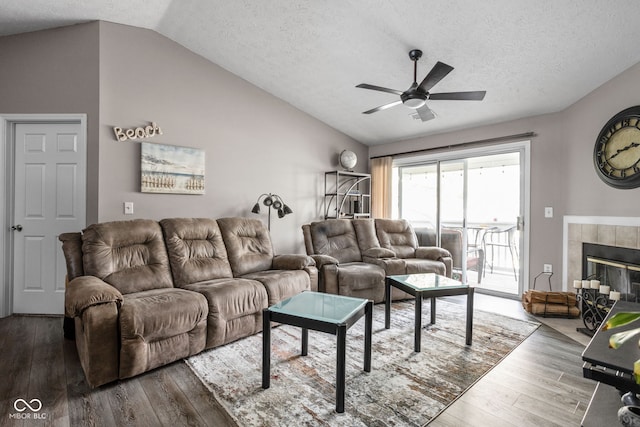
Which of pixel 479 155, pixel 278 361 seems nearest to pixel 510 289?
pixel 479 155

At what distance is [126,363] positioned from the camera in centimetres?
208

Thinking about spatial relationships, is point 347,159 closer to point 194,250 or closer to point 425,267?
point 425,267

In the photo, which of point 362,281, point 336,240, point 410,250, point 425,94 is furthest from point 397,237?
point 425,94

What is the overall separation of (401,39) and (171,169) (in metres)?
2.71

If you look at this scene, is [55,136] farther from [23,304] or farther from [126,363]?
[126,363]

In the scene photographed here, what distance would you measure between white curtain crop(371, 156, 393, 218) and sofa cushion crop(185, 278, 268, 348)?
122 inches

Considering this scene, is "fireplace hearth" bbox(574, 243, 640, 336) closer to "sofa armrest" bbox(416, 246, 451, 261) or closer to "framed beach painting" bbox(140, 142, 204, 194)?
"sofa armrest" bbox(416, 246, 451, 261)

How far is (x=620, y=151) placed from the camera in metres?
3.08

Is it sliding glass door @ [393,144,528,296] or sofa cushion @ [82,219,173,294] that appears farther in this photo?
sliding glass door @ [393,144,528,296]

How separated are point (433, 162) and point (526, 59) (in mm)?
2148

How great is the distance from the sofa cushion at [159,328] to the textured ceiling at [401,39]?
2.62 meters

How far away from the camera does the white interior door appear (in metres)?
3.29

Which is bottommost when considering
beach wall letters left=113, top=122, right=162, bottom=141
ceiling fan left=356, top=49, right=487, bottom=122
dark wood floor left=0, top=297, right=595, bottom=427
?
dark wood floor left=0, top=297, right=595, bottom=427

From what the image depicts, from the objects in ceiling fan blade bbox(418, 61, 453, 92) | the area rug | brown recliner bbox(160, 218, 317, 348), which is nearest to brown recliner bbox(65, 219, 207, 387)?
brown recliner bbox(160, 218, 317, 348)
